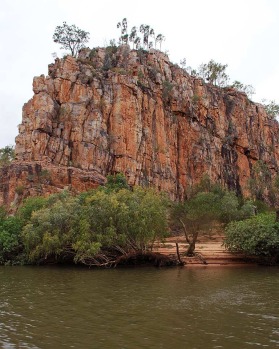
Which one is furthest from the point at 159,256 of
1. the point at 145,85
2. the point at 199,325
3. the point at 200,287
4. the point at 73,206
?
the point at 145,85

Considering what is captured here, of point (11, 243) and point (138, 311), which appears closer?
point (138, 311)

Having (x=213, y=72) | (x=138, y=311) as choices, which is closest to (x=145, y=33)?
(x=213, y=72)

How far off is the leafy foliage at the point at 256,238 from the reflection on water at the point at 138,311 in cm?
684

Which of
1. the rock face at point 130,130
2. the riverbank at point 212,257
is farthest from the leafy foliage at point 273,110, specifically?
the riverbank at point 212,257

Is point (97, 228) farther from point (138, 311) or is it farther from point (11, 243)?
point (138, 311)

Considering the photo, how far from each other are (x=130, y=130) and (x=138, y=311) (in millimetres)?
50966

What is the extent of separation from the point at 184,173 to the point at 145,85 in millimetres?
17939

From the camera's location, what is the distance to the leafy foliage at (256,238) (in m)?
35.2

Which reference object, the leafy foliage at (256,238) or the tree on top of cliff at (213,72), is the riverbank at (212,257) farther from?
the tree on top of cliff at (213,72)

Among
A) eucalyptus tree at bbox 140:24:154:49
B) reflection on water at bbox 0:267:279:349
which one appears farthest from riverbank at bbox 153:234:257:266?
eucalyptus tree at bbox 140:24:154:49

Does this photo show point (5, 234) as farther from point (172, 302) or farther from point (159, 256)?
point (172, 302)

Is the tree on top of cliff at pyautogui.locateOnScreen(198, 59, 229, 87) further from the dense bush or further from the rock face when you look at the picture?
the dense bush

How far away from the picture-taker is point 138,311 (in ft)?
55.1

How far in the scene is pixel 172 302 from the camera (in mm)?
18859
